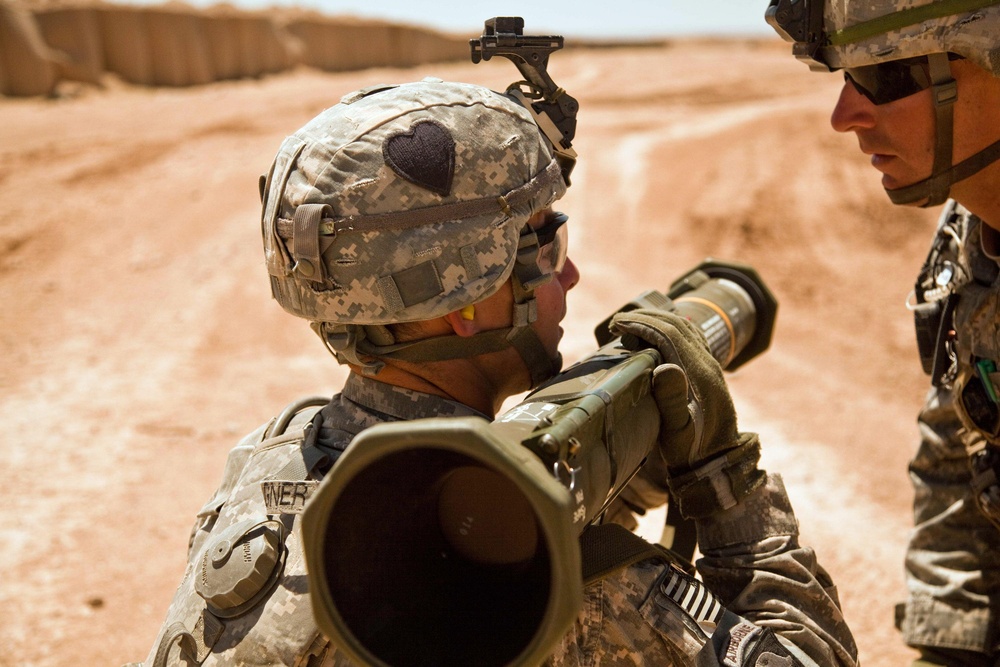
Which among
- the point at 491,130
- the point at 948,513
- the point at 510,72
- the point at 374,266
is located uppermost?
the point at 491,130

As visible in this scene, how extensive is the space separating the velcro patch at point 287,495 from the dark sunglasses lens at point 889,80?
240 cm

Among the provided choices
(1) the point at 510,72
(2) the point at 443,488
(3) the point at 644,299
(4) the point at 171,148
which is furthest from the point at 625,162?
(2) the point at 443,488

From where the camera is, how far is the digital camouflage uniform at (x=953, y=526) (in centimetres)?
345

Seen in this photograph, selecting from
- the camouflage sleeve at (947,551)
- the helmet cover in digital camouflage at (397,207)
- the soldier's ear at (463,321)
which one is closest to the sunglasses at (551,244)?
the helmet cover in digital camouflage at (397,207)

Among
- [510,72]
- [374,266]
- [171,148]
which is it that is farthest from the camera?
[510,72]

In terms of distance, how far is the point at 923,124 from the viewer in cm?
315

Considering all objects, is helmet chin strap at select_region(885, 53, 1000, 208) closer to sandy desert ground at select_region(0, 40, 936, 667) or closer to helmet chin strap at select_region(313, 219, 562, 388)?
helmet chin strap at select_region(313, 219, 562, 388)

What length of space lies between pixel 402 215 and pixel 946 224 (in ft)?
8.17

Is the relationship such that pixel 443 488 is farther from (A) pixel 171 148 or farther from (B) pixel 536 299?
(A) pixel 171 148

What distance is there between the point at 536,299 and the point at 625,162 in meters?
11.9

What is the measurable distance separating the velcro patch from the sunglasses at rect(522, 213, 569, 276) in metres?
Result: 0.86

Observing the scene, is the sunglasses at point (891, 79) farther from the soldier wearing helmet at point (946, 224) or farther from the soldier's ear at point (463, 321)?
the soldier's ear at point (463, 321)

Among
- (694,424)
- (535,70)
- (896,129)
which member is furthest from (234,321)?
(694,424)

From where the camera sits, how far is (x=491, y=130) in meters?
2.33
